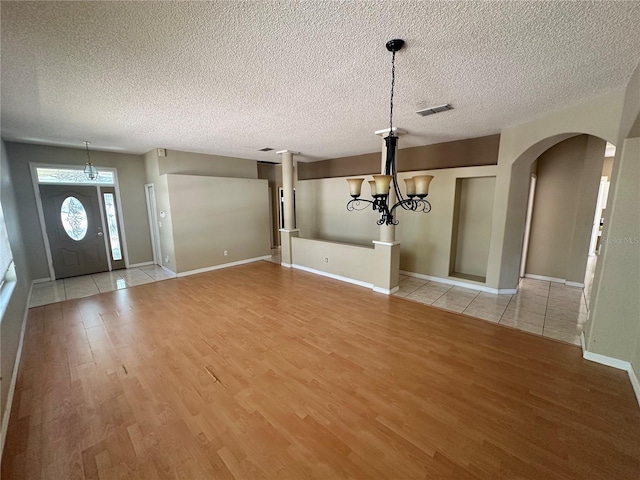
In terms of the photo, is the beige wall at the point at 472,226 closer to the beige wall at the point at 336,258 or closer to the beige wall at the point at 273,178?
the beige wall at the point at 336,258

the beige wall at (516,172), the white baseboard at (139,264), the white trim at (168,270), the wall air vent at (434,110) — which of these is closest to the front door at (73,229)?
the white baseboard at (139,264)

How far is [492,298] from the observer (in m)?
4.09

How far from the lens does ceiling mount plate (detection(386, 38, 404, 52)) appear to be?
172 cm

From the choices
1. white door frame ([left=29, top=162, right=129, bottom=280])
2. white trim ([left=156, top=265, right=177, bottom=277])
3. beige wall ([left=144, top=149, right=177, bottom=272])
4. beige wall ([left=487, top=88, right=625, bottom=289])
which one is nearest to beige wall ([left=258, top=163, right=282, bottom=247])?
beige wall ([left=144, top=149, right=177, bottom=272])

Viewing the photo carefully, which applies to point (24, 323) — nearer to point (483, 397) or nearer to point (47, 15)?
point (47, 15)

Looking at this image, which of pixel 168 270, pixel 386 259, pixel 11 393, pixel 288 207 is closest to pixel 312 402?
pixel 11 393

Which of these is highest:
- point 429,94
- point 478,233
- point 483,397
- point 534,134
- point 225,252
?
point 429,94

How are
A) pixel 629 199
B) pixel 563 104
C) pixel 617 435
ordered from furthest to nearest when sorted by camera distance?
→ pixel 563 104, pixel 629 199, pixel 617 435

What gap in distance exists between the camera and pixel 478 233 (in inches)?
188

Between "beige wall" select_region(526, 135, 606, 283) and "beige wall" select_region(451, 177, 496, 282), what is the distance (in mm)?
1122

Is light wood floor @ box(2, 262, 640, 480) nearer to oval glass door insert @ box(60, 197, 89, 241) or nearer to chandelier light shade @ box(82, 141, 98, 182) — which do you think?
oval glass door insert @ box(60, 197, 89, 241)

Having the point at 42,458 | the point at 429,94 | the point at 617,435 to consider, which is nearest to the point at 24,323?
the point at 42,458

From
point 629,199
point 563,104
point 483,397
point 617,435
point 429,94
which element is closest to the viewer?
point 617,435

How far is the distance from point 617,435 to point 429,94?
10.3 ft
